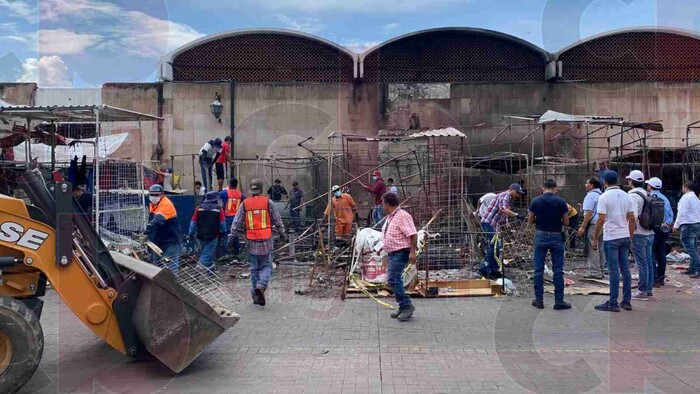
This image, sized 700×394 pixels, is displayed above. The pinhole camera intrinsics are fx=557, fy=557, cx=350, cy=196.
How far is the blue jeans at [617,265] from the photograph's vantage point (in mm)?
7844

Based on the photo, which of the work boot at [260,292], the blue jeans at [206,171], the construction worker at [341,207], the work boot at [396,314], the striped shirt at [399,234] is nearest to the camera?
the striped shirt at [399,234]

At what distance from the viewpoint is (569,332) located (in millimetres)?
6852

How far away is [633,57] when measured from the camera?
1803 centimetres

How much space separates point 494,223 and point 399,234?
3.49 meters

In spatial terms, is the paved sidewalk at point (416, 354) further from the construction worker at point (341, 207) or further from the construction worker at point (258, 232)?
the construction worker at point (341, 207)

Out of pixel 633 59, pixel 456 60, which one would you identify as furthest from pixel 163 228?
pixel 633 59

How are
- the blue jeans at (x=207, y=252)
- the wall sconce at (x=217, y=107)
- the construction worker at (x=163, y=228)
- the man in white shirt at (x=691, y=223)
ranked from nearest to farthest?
the construction worker at (x=163, y=228) < the blue jeans at (x=207, y=252) < the man in white shirt at (x=691, y=223) < the wall sconce at (x=217, y=107)

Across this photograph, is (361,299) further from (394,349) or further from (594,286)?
(594,286)

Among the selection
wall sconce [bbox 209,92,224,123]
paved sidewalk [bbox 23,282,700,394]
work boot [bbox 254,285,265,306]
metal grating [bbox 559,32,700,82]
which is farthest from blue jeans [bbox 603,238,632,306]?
wall sconce [bbox 209,92,224,123]

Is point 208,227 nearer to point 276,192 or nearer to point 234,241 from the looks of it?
point 234,241

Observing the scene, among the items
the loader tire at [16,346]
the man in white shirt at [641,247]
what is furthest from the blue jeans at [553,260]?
the loader tire at [16,346]

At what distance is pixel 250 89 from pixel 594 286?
11826 mm

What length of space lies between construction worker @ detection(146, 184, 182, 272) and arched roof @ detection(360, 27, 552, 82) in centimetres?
1041

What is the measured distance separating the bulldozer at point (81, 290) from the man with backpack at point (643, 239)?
6.26 meters
